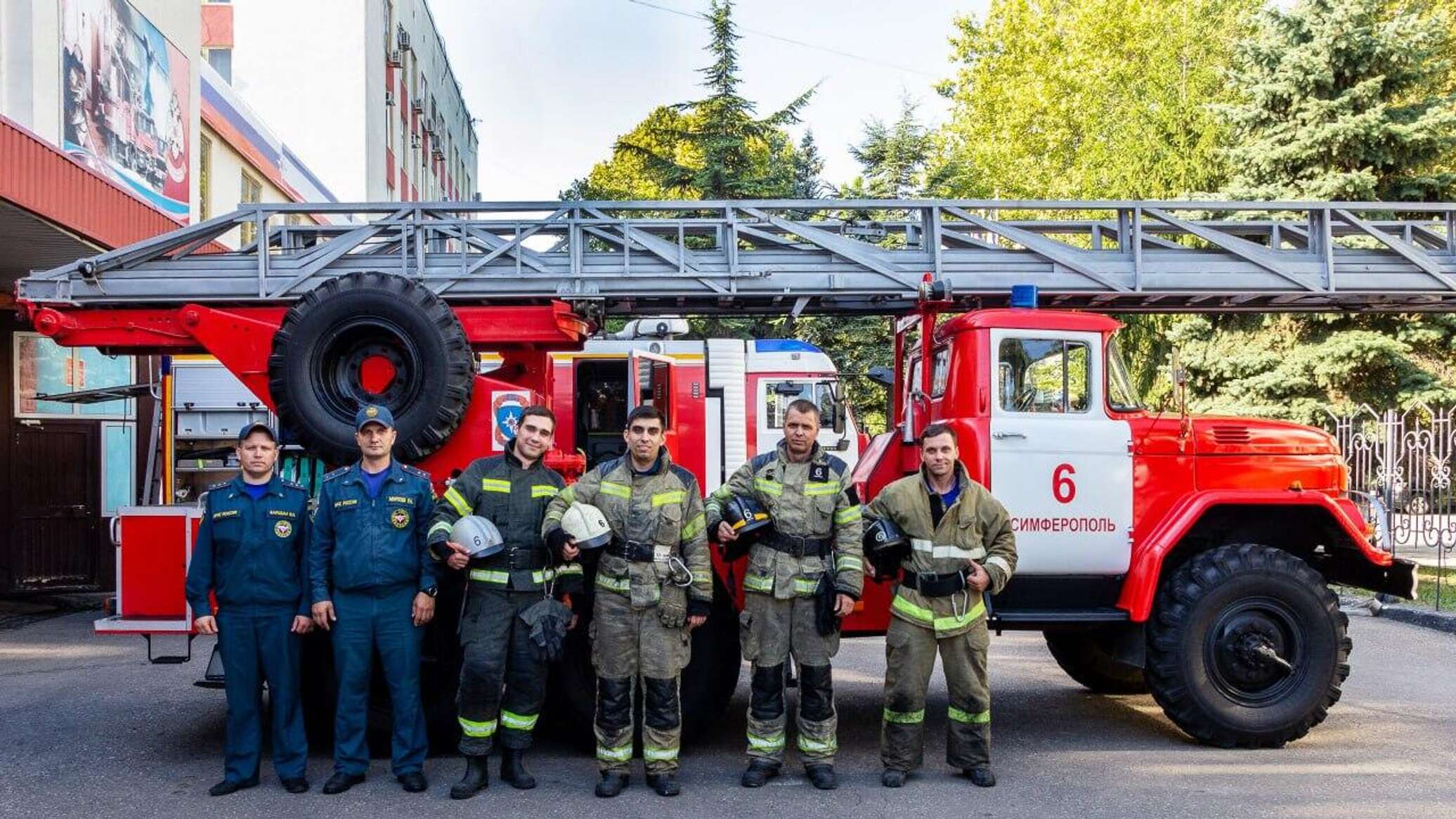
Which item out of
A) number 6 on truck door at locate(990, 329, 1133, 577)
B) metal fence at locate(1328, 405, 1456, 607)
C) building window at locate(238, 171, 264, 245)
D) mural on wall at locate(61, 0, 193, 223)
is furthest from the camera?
building window at locate(238, 171, 264, 245)

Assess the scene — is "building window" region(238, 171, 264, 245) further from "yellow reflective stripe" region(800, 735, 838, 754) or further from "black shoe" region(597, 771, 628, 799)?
"yellow reflective stripe" region(800, 735, 838, 754)

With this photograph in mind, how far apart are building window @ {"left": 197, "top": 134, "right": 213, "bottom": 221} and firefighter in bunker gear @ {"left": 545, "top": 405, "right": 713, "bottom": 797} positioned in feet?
45.0

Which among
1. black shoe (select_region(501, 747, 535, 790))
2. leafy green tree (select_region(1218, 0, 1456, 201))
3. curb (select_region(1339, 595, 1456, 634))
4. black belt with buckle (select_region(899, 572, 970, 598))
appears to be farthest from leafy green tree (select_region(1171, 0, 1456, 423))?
black shoe (select_region(501, 747, 535, 790))

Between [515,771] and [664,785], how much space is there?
0.78 metres

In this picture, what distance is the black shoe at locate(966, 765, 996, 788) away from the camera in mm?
5996

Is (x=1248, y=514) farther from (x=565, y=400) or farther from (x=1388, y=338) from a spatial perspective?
(x=1388, y=338)

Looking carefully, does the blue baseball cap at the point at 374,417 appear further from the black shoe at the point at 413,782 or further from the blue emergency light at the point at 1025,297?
the blue emergency light at the point at 1025,297

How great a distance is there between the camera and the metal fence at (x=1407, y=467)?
48.6 ft

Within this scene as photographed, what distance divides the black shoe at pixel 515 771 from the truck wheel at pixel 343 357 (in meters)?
1.73

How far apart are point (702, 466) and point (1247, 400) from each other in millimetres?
9224

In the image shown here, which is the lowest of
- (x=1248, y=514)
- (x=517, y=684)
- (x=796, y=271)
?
(x=517, y=684)

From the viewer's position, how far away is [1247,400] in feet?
59.6

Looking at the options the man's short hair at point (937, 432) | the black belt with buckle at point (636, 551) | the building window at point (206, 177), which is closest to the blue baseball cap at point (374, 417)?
the black belt with buckle at point (636, 551)

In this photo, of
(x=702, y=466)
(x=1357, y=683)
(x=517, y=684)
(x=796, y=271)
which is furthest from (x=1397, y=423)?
(x=517, y=684)
